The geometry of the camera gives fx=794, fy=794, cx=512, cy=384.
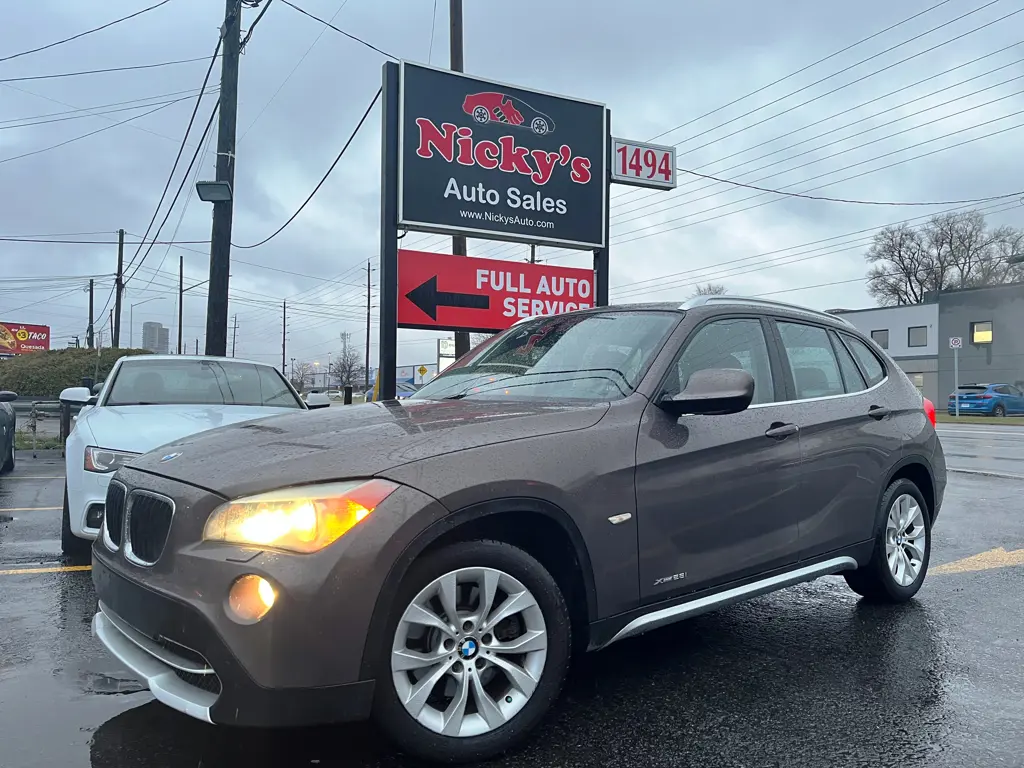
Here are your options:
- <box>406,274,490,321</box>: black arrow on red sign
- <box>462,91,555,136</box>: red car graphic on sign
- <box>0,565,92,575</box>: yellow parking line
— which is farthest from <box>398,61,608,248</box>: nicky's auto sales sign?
<box>0,565,92,575</box>: yellow parking line

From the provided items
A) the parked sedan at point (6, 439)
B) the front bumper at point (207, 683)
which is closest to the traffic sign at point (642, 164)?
the parked sedan at point (6, 439)

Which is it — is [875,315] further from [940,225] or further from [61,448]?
[61,448]

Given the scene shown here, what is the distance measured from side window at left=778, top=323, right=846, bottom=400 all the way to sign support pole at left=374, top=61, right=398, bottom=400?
17.2 ft

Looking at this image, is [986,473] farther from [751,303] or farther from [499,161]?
[751,303]

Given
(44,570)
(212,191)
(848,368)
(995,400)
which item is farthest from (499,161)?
(995,400)

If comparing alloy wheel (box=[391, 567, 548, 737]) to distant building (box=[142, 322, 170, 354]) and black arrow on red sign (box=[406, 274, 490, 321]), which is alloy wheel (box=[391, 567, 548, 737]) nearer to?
black arrow on red sign (box=[406, 274, 490, 321])

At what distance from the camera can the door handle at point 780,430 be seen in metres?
3.66

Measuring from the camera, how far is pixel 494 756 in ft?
8.75

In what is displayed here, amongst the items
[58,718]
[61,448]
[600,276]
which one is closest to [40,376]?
[61,448]

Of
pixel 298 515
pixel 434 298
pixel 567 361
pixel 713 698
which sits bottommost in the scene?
pixel 713 698

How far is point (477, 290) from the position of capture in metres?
9.68

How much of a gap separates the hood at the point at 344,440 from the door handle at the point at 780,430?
3.19 ft

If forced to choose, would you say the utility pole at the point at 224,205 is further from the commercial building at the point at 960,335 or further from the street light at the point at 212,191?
the commercial building at the point at 960,335

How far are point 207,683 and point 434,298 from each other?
23.6 ft
